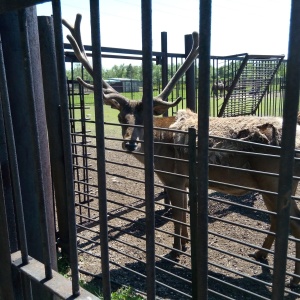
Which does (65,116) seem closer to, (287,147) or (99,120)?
(99,120)

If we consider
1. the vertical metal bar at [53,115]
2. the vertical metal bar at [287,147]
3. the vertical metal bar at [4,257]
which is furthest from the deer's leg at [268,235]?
the vertical metal bar at [287,147]

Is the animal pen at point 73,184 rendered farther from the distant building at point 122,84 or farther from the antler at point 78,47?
the distant building at point 122,84

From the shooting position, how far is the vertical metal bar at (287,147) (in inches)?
35.4

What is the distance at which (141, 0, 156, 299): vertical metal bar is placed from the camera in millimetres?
1202

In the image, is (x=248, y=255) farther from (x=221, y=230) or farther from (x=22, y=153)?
(x=22, y=153)

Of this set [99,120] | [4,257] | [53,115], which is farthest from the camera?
[53,115]

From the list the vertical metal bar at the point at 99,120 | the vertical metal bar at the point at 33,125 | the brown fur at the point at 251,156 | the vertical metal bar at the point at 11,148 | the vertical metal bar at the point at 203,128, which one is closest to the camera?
the vertical metal bar at the point at 203,128

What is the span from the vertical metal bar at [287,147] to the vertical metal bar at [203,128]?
0.25 metres

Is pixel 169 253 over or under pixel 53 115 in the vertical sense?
under

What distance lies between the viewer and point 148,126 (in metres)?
1.26

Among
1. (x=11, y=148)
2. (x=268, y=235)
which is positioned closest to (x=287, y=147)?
(x=11, y=148)

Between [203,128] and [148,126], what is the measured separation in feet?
0.69

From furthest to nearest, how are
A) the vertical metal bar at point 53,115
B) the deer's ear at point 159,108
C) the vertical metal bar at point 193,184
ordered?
the deer's ear at point 159,108, the vertical metal bar at point 53,115, the vertical metal bar at point 193,184

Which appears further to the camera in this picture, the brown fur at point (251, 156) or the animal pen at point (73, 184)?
the brown fur at point (251, 156)
